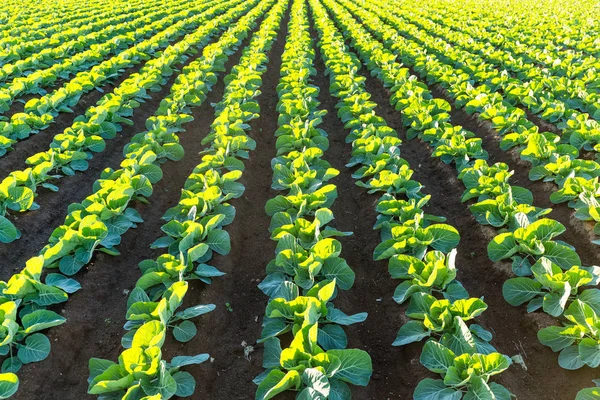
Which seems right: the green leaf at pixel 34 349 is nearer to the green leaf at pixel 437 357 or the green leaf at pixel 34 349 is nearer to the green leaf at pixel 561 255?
the green leaf at pixel 437 357

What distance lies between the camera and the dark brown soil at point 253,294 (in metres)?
3.57

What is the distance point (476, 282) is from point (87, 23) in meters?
18.1

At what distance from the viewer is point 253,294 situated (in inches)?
182

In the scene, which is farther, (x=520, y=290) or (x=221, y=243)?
(x=221, y=243)

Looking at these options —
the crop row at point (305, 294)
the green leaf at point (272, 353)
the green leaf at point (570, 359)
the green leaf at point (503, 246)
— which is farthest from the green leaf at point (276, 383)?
the green leaf at point (503, 246)

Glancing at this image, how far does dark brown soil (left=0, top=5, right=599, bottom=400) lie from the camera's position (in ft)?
11.7

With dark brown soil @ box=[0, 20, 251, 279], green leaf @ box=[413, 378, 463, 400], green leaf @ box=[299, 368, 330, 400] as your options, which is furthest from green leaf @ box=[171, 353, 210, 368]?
dark brown soil @ box=[0, 20, 251, 279]

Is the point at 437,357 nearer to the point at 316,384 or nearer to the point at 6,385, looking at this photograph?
the point at 316,384

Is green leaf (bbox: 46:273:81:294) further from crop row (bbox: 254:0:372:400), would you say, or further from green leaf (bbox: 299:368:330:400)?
green leaf (bbox: 299:368:330:400)

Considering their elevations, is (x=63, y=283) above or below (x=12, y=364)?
above

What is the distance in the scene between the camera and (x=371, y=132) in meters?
7.08

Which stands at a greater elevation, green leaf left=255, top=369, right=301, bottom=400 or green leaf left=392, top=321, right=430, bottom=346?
green leaf left=255, top=369, right=301, bottom=400

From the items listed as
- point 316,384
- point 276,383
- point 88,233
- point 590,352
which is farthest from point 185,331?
point 590,352

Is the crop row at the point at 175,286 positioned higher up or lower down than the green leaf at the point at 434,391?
higher up
